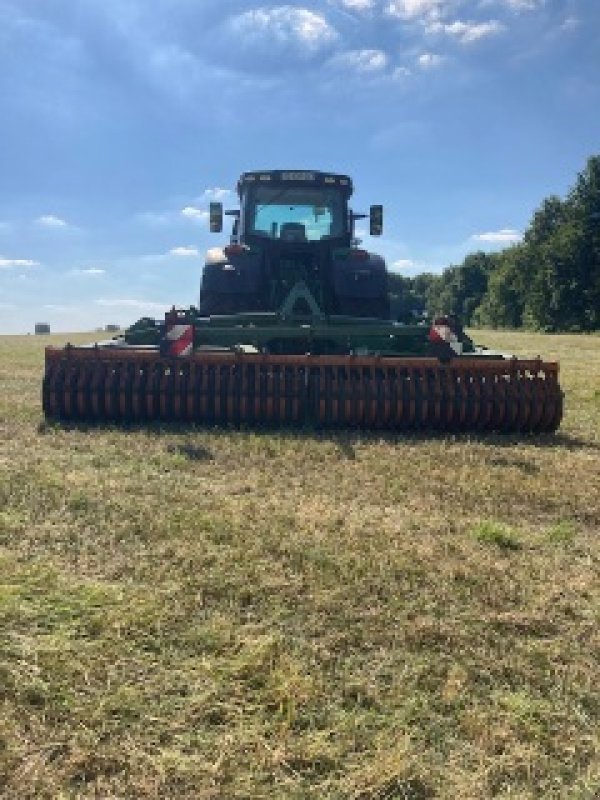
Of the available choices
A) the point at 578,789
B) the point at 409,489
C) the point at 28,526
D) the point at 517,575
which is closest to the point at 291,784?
the point at 578,789

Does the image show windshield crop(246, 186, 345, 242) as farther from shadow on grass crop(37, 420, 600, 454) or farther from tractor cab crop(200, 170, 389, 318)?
shadow on grass crop(37, 420, 600, 454)

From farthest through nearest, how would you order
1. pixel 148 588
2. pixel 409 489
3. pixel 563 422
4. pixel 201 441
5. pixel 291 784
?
pixel 563 422, pixel 201 441, pixel 409 489, pixel 148 588, pixel 291 784

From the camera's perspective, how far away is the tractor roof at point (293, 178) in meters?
9.45

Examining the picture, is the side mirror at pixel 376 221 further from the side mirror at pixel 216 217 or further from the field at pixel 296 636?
the field at pixel 296 636

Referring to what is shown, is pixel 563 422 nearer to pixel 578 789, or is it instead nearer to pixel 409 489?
pixel 409 489

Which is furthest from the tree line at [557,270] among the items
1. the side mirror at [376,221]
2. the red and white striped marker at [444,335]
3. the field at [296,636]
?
the field at [296,636]

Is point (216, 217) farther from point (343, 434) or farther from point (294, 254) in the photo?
point (343, 434)

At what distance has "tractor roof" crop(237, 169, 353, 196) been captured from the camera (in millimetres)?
9453

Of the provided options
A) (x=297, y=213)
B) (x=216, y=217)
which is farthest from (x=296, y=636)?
(x=297, y=213)

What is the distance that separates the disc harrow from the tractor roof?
312 centimetres

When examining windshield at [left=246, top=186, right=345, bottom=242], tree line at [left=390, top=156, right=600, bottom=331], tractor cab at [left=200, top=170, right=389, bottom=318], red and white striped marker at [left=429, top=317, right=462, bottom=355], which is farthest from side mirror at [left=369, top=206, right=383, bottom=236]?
tree line at [left=390, top=156, right=600, bottom=331]

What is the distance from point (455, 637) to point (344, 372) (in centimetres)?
478

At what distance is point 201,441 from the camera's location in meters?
6.32

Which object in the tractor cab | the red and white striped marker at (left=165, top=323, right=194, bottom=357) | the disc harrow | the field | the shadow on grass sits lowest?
the field
